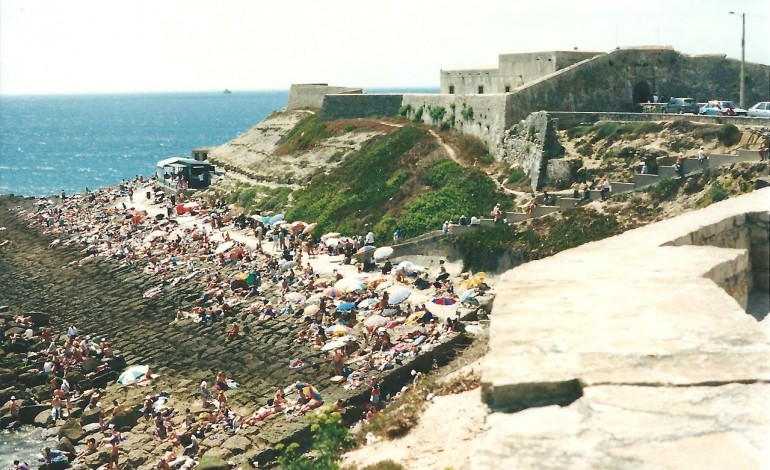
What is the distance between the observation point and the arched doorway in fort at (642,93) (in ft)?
162

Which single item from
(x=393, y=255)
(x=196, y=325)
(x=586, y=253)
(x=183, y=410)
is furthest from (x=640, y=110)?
(x=586, y=253)

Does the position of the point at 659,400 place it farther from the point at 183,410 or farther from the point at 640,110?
the point at 640,110

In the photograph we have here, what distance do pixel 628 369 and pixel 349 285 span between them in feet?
104

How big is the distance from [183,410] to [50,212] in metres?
51.3

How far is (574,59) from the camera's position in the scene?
5119 centimetres

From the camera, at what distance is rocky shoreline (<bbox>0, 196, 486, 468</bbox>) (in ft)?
88.7

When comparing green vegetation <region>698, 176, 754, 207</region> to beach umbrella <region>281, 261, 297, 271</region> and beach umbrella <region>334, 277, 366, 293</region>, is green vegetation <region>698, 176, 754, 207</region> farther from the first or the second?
beach umbrella <region>281, 261, 297, 271</region>

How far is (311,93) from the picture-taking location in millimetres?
80750

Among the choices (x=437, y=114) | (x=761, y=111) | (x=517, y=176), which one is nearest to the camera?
(x=761, y=111)

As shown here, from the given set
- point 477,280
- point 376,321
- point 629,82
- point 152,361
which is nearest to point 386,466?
point 376,321

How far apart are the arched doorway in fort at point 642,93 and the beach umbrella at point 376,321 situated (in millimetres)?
23718

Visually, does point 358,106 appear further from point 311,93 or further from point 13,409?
point 13,409

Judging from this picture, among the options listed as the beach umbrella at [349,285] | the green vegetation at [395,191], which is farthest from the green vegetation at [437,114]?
the beach umbrella at [349,285]

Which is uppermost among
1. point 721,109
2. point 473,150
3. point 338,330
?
point 721,109
